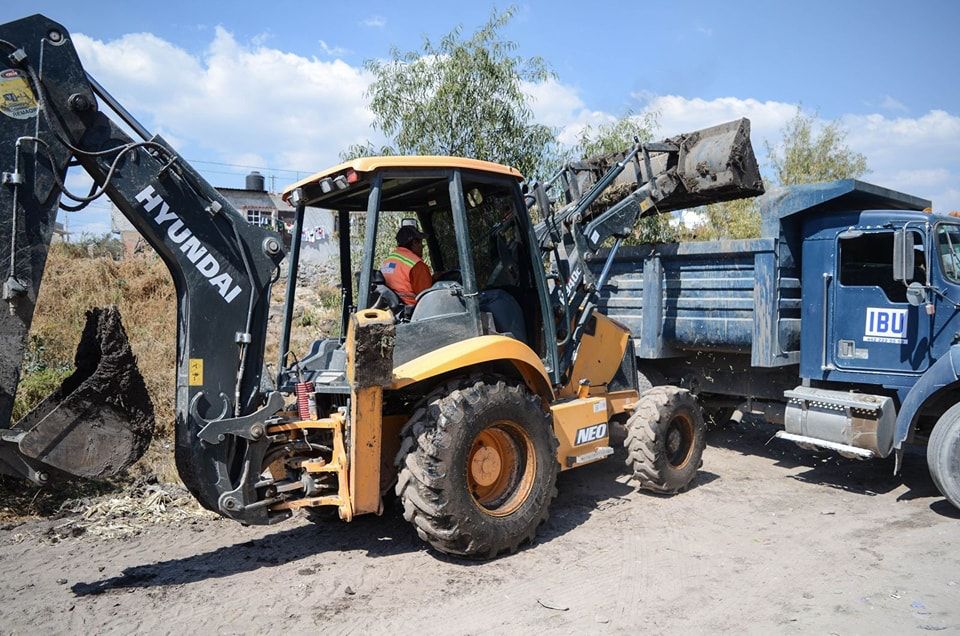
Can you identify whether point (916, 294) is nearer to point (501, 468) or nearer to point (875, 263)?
point (875, 263)

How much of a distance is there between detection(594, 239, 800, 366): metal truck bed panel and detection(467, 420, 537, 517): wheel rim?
8.61 feet

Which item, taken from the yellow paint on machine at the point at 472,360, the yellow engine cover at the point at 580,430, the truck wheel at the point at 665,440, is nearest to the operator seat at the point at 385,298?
the yellow paint on machine at the point at 472,360

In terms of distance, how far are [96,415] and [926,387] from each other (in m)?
5.81

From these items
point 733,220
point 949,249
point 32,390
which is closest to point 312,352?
point 32,390

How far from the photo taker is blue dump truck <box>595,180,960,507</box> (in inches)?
224

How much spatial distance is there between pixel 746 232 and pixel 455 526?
10.6m

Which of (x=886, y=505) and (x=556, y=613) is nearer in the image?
(x=556, y=613)

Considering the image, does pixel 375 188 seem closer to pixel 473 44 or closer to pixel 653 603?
pixel 653 603

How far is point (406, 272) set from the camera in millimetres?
4855

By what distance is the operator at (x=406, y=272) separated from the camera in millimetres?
4840

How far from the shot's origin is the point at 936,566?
443 cm

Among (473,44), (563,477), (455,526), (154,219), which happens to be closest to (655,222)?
(473,44)

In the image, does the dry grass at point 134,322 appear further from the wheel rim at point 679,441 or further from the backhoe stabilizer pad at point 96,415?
the wheel rim at point 679,441

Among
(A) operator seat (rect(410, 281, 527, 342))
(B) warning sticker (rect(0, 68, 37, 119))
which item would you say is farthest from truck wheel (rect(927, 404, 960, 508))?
(B) warning sticker (rect(0, 68, 37, 119))
